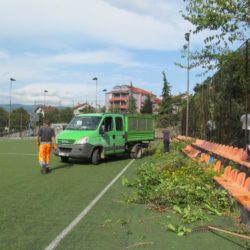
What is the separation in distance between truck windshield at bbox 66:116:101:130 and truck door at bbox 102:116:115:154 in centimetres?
41

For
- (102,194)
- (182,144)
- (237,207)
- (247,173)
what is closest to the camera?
(237,207)

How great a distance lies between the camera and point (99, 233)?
705 cm

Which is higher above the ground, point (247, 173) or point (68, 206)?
point (247, 173)

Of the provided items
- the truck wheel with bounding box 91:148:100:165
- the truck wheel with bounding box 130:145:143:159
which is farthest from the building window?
the truck wheel with bounding box 91:148:100:165

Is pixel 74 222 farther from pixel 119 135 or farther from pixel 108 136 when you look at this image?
pixel 119 135

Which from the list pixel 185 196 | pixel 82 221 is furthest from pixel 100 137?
pixel 82 221

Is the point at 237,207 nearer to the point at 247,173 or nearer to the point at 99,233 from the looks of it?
the point at 247,173

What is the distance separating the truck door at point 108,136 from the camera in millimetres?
19625

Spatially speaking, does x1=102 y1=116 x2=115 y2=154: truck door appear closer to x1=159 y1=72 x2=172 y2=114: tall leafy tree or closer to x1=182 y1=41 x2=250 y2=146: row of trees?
x1=182 y1=41 x2=250 y2=146: row of trees

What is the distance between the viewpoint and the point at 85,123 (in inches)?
786

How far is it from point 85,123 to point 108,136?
1158 mm

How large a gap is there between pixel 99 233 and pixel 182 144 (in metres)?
17.8

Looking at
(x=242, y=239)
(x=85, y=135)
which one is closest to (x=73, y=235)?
(x=242, y=239)

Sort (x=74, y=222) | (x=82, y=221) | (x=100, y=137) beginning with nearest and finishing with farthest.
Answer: (x=74, y=222) < (x=82, y=221) < (x=100, y=137)
